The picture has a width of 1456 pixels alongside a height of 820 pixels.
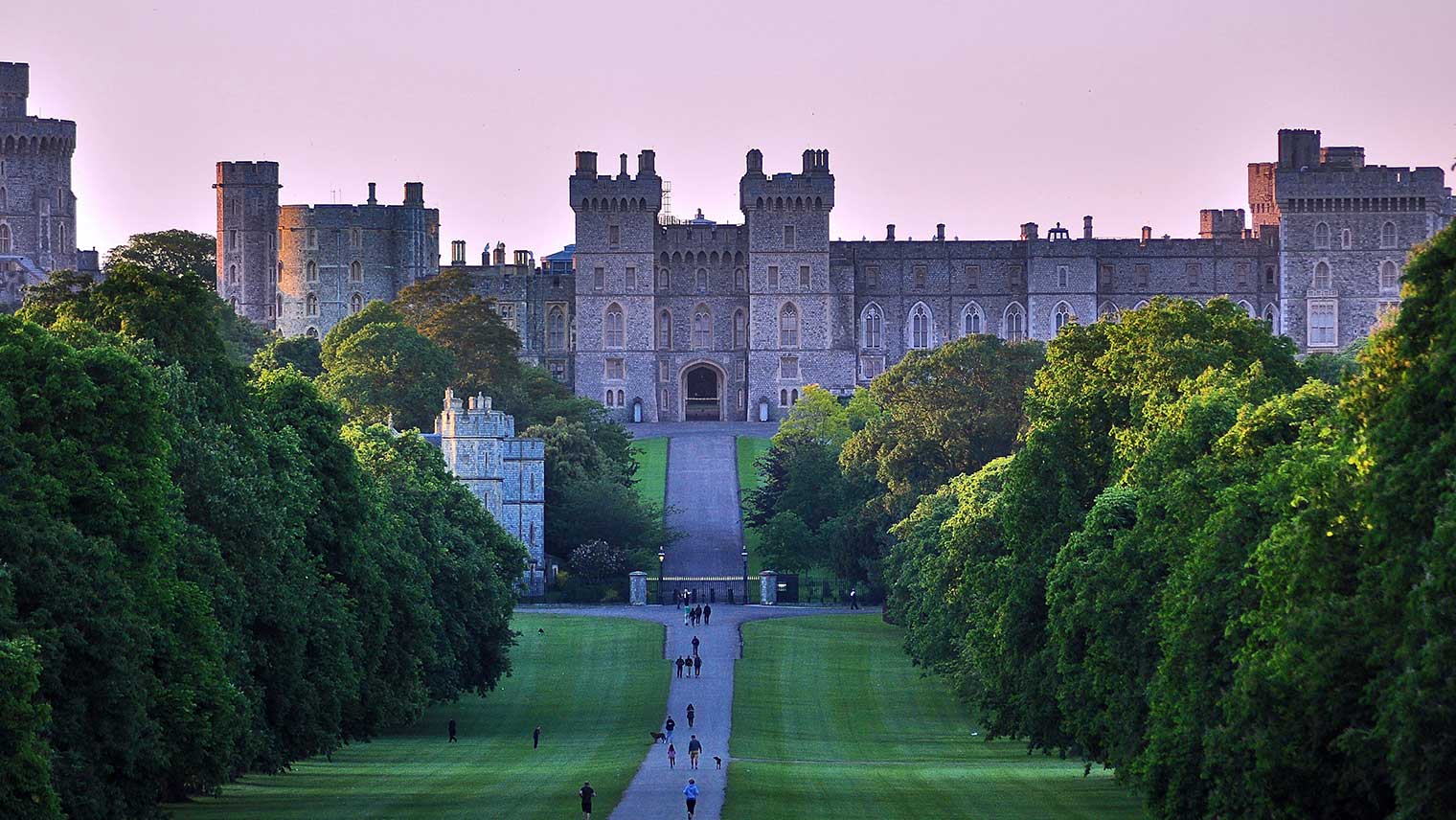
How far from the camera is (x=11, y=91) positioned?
448ft

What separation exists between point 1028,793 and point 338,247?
306 ft

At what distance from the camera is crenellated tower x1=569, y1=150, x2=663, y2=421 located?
120000mm

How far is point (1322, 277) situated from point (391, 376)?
4868 centimetres

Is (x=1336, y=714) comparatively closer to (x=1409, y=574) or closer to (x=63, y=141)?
(x=1409, y=574)

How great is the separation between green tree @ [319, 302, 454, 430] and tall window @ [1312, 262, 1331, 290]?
44.9 m

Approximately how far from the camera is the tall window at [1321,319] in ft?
401

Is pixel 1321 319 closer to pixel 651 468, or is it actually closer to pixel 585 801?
pixel 651 468

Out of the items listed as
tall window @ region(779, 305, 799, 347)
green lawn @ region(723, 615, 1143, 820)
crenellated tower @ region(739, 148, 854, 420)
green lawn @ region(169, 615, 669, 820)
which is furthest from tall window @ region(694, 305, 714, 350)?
green lawn @ region(169, 615, 669, 820)

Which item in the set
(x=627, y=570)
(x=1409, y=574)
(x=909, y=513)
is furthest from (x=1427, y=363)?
(x=627, y=570)

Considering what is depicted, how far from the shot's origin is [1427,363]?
23250 mm

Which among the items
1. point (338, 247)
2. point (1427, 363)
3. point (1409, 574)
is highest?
point (338, 247)

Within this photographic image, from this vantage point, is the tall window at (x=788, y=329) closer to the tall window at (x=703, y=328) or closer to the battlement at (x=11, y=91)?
the tall window at (x=703, y=328)

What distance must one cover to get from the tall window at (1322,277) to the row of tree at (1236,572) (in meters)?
76.2

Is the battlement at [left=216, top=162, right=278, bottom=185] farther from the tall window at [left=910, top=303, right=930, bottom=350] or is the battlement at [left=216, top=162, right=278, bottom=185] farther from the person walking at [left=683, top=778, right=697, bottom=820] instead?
the person walking at [left=683, top=778, right=697, bottom=820]
